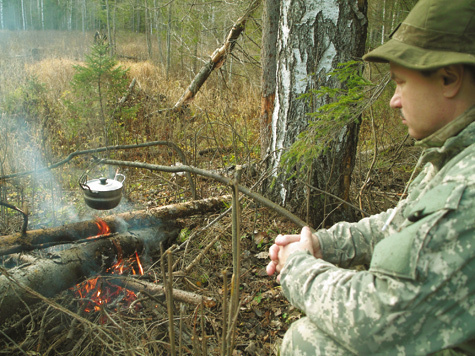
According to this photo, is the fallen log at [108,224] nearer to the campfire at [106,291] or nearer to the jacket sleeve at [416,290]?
the campfire at [106,291]

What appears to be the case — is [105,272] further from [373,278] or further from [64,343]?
[373,278]

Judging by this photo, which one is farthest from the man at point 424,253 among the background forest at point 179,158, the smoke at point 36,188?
the smoke at point 36,188

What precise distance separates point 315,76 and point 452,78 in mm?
2175

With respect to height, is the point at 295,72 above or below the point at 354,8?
below

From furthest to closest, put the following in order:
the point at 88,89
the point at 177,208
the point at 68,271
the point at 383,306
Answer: the point at 88,89, the point at 177,208, the point at 68,271, the point at 383,306

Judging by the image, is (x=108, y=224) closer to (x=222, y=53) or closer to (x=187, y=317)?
(x=187, y=317)

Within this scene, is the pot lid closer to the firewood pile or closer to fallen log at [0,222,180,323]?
the firewood pile

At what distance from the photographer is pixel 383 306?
3.68 feet

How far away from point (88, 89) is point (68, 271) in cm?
561

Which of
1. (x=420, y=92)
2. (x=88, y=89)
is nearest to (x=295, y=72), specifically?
(x=420, y=92)

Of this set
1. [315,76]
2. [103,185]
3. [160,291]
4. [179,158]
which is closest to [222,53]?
[179,158]

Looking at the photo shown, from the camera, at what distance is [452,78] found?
1.22 meters

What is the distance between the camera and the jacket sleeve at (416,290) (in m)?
1.04

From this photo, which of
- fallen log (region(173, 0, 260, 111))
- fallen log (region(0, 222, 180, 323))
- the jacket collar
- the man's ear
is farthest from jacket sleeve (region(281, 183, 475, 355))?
fallen log (region(173, 0, 260, 111))
